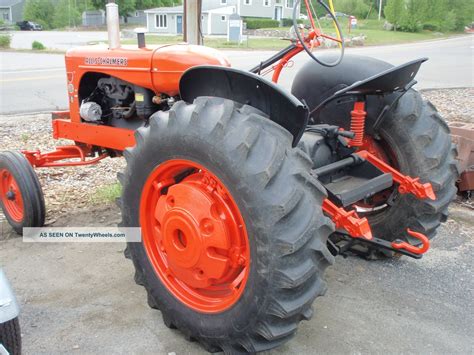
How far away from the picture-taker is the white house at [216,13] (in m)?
47.3

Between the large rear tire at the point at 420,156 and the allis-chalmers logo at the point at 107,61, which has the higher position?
the allis-chalmers logo at the point at 107,61

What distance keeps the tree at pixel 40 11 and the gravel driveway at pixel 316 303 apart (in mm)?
59903

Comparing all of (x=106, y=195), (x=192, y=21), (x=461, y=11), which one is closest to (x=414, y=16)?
(x=461, y=11)

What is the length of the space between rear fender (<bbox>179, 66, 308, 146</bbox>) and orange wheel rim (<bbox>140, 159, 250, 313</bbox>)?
1.30ft

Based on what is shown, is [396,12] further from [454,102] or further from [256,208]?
[256,208]

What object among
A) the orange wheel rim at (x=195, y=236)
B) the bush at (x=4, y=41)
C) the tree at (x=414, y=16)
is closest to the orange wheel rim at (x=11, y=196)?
the orange wheel rim at (x=195, y=236)

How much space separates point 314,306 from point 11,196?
2483mm

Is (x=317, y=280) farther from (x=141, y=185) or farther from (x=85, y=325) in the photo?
(x=85, y=325)

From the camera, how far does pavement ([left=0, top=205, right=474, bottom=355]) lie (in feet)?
8.34

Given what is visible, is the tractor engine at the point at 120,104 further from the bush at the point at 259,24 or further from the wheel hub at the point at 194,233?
the bush at the point at 259,24

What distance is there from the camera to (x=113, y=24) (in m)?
3.75

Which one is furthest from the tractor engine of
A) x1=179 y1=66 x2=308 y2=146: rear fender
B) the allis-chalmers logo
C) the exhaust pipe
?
x1=179 y1=66 x2=308 y2=146: rear fender

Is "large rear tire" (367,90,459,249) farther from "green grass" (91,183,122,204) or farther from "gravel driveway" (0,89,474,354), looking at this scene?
"green grass" (91,183,122,204)

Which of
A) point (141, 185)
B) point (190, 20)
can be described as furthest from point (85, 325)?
point (190, 20)
